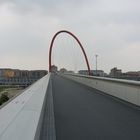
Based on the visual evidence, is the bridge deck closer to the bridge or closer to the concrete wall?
the bridge

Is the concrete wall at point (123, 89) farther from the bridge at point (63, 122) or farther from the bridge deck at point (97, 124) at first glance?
the bridge deck at point (97, 124)

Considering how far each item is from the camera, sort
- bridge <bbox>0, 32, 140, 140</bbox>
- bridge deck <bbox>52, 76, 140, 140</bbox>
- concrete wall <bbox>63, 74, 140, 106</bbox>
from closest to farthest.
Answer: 1. bridge <bbox>0, 32, 140, 140</bbox>
2. bridge deck <bbox>52, 76, 140, 140</bbox>
3. concrete wall <bbox>63, 74, 140, 106</bbox>

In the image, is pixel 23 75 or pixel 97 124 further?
pixel 23 75

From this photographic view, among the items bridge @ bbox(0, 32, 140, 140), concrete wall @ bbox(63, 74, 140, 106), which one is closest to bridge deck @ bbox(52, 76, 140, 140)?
bridge @ bbox(0, 32, 140, 140)

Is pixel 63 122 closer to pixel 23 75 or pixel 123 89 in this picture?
pixel 123 89

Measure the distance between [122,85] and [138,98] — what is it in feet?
13.0

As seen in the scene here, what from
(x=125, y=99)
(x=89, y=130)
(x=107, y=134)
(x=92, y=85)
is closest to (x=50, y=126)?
(x=89, y=130)

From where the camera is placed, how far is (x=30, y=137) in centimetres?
472

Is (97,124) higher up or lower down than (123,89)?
lower down

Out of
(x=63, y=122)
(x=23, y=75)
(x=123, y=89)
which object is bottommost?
(x=63, y=122)

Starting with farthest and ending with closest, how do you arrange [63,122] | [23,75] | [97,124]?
[23,75]
[63,122]
[97,124]

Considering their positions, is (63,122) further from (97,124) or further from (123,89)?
(123,89)

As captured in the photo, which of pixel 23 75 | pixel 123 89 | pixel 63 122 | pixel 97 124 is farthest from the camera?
pixel 23 75

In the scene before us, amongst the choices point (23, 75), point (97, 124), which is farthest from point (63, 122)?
point (23, 75)
